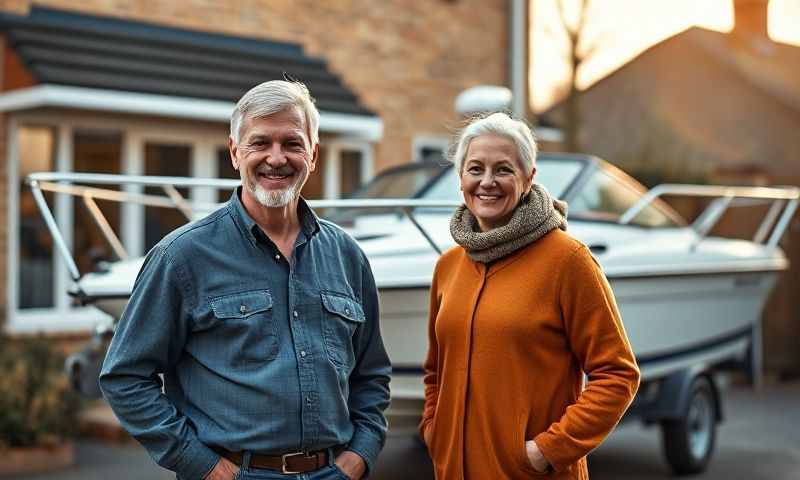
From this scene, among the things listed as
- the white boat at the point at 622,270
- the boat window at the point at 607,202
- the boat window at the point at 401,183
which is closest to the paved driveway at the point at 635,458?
the white boat at the point at 622,270

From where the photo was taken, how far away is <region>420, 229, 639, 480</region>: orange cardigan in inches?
124

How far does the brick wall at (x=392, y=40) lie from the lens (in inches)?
469

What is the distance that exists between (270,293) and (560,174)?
14.5ft

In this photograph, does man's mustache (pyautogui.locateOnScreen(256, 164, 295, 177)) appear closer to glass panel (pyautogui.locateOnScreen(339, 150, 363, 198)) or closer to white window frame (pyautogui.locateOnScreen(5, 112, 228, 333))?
white window frame (pyautogui.locateOnScreen(5, 112, 228, 333))

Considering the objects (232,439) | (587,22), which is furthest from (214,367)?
(587,22)

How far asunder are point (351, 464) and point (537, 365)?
1.93 feet

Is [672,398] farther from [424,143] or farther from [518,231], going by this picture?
[424,143]

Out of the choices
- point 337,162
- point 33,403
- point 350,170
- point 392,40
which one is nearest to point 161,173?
point 337,162

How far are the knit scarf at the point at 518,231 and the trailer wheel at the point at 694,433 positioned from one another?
456 centimetres

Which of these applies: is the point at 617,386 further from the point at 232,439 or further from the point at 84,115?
the point at 84,115

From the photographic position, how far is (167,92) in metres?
10.2

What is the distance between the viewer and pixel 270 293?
9.96 feet

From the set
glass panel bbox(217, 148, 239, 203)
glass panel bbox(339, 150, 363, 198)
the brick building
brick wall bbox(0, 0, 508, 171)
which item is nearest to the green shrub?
the brick building

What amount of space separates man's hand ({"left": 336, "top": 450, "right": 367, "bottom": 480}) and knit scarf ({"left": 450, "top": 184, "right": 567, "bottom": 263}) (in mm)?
675
